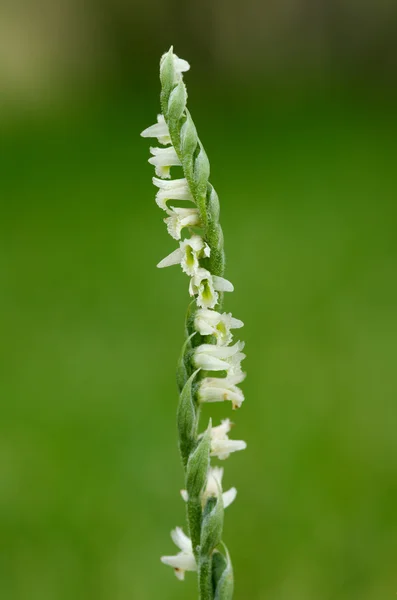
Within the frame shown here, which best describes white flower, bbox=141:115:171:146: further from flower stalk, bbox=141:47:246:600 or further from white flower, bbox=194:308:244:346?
white flower, bbox=194:308:244:346

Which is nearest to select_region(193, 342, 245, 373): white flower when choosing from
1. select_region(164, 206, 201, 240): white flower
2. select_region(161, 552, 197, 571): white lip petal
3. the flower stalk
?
Answer: the flower stalk

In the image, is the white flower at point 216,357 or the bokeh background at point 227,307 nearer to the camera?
the white flower at point 216,357

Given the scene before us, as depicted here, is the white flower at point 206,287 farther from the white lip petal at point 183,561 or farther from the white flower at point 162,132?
the white lip petal at point 183,561

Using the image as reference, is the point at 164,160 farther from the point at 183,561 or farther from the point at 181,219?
the point at 183,561

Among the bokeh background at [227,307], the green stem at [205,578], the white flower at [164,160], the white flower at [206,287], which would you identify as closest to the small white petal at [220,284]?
the white flower at [206,287]

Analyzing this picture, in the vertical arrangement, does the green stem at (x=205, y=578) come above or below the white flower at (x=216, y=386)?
below

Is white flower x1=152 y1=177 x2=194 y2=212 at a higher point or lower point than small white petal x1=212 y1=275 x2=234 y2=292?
higher

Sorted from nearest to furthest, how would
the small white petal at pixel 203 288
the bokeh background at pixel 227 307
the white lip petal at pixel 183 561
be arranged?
1. the small white petal at pixel 203 288
2. the white lip petal at pixel 183 561
3. the bokeh background at pixel 227 307
